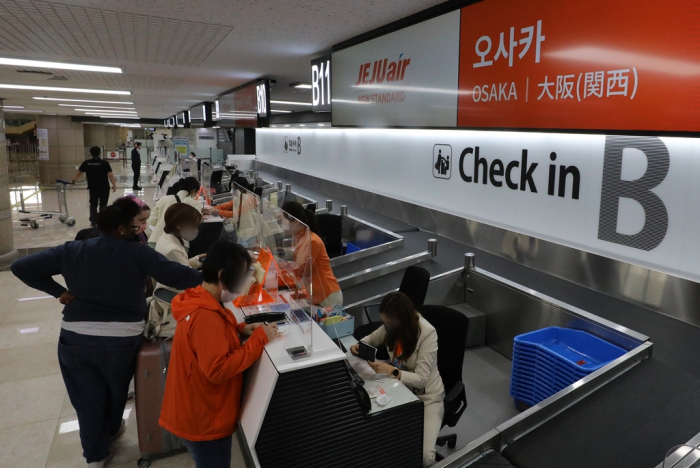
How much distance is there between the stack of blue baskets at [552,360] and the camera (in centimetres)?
320

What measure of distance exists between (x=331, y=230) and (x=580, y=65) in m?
3.77

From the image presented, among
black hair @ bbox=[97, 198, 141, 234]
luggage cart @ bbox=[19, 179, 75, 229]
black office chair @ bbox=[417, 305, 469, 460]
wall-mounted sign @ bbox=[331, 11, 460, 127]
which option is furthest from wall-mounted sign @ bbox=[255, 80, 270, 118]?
luggage cart @ bbox=[19, 179, 75, 229]

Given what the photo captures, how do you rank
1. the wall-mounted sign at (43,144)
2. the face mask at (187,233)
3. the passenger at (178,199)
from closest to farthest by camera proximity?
the face mask at (187,233) < the passenger at (178,199) < the wall-mounted sign at (43,144)

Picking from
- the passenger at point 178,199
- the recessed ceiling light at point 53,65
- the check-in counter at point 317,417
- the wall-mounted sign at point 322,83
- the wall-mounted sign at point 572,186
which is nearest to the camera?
the check-in counter at point 317,417

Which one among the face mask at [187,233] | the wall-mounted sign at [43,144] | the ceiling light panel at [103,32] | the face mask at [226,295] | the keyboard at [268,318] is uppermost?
the ceiling light panel at [103,32]

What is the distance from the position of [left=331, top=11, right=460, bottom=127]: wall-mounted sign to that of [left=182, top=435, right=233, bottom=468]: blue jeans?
295cm

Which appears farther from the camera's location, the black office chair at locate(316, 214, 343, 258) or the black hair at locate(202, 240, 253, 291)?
the black office chair at locate(316, 214, 343, 258)

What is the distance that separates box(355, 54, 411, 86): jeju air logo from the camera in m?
4.44

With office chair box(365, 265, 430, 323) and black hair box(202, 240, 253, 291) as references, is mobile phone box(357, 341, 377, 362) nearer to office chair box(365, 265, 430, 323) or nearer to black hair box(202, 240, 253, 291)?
black hair box(202, 240, 253, 291)

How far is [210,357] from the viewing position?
197 cm

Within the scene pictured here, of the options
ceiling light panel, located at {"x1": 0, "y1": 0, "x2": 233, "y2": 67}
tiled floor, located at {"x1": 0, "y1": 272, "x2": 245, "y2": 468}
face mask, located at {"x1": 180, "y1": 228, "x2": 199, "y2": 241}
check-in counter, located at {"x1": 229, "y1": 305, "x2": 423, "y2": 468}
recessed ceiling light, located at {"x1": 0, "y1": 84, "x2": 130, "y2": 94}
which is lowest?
tiled floor, located at {"x1": 0, "y1": 272, "x2": 245, "y2": 468}

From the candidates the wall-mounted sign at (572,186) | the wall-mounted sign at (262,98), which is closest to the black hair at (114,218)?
the wall-mounted sign at (572,186)

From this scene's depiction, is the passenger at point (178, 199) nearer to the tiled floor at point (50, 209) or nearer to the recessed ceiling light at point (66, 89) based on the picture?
the tiled floor at point (50, 209)

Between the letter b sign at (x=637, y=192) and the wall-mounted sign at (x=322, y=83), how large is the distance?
312 cm
